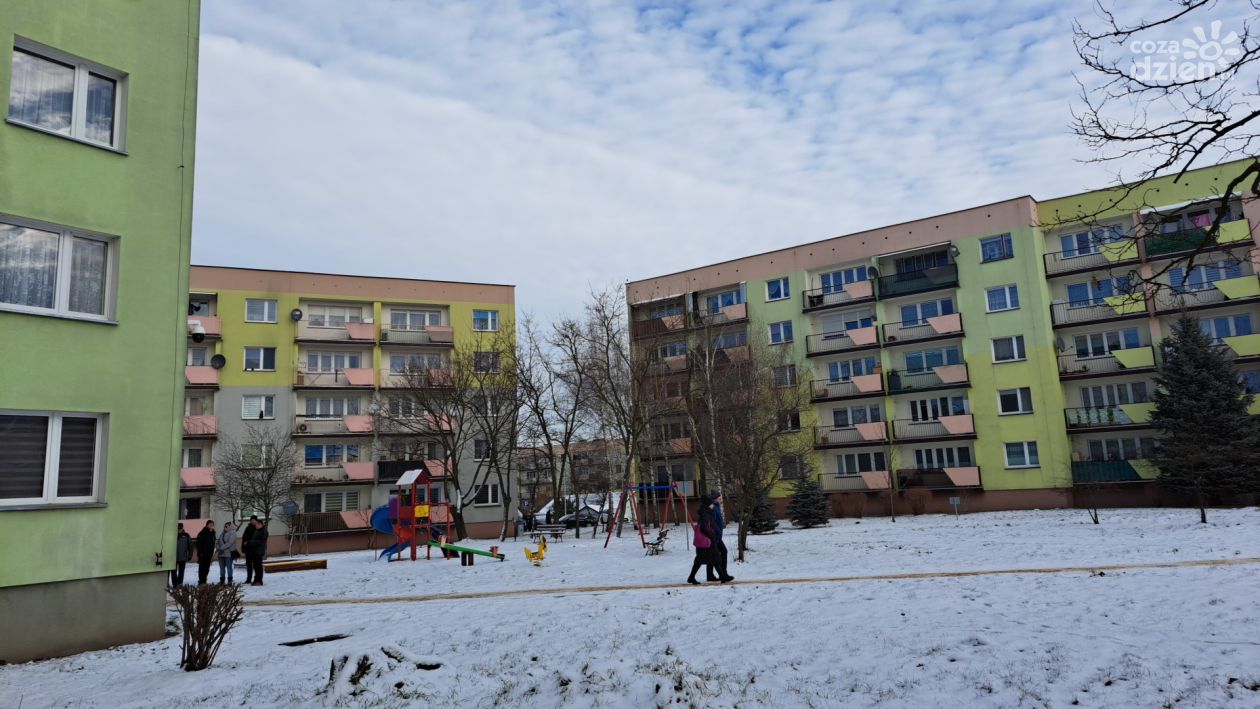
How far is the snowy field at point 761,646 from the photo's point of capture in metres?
7.61

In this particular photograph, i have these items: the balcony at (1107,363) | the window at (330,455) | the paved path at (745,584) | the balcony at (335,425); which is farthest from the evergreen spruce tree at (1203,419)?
the window at (330,455)

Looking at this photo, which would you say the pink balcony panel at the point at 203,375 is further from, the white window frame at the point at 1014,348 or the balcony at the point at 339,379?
the white window frame at the point at 1014,348

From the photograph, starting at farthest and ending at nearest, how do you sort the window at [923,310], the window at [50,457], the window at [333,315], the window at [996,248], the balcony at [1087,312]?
the window at [333,315] → the window at [923,310] → the window at [996,248] → the balcony at [1087,312] → the window at [50,457]

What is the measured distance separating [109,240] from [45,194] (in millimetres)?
1016

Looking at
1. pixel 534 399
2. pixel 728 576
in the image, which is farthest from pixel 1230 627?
pixel 534 399

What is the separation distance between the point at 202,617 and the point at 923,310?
41.2 m

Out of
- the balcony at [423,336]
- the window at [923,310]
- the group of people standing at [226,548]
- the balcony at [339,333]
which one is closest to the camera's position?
the group of people standing at [226,548]

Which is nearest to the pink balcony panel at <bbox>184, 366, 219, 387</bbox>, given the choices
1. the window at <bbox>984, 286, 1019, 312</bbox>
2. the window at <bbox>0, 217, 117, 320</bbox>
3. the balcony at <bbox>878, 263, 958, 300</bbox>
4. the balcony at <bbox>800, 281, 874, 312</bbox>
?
the balcony at <bbox>800, 281, 874, 312</bbox>

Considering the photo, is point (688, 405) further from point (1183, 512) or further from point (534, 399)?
point (1183, 512)

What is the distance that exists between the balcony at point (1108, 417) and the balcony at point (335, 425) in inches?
1449

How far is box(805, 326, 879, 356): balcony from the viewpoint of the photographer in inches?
1761

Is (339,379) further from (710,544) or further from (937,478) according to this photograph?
(710,544)

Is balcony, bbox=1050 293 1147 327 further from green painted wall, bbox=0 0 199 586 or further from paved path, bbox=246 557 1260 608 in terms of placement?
green painted wall, bbox=0 0 199 586

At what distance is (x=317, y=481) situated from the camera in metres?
44.0
